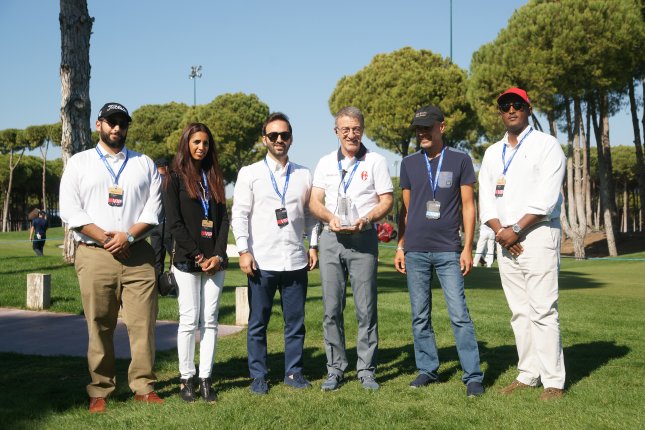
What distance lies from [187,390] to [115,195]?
160 centimetres

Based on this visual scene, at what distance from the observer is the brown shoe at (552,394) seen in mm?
5211

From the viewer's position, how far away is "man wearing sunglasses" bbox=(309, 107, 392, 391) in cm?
564

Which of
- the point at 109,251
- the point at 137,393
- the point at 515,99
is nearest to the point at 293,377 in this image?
the point at 137,393

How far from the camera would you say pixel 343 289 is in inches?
229

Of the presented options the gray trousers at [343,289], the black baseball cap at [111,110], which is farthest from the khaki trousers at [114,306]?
the gray trousers at [343,289]

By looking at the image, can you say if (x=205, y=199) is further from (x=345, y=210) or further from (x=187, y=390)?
(x=187, y=390)

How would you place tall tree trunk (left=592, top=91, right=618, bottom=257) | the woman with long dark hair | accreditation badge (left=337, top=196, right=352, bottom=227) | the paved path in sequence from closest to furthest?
the woman with long dark hair
accreditation badge (left=337, top=196, right=352, bottom=227)
the paved path
tall tree trunk (left=592, top=91, right=618, bottom=257)

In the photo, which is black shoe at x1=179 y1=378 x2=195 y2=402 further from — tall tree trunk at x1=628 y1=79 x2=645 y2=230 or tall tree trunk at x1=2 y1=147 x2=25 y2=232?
tall tree trunk at x1=2 y1=147 x2=25 y2=232

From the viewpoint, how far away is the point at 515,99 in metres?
5.47

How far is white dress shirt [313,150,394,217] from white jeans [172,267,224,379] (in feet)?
3.69

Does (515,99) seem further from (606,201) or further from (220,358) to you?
(606,201)

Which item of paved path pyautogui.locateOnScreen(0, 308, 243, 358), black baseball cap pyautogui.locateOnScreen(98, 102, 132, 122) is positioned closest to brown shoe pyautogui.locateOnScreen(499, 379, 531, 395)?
black baseball cap pyautogui.locateOnScreen(98, 102, 132, 122)

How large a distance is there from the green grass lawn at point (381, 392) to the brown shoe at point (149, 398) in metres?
0.08

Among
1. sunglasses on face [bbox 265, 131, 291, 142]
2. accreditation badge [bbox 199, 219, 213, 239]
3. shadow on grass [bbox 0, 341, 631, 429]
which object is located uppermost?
sunglasses on face [bbox 265, 131, 291, 142]
